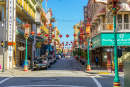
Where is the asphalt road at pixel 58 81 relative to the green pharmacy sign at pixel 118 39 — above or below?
below

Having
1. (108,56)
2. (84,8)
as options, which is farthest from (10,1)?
(84,8)

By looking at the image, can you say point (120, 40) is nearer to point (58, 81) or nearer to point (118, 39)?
point (118, 39)

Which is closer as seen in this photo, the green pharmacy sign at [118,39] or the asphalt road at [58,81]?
the asphalt road at [58,81]

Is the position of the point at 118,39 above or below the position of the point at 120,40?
above

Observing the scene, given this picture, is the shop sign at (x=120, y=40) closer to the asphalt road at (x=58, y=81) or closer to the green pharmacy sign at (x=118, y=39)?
the green pharmacy sign at (x=118, y=39)

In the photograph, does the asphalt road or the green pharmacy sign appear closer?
the asphalt road

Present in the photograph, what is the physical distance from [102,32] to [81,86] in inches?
567

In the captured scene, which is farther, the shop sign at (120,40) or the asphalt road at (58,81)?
the shop sign at (120,40)

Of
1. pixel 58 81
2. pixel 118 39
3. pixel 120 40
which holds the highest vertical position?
pixel 118 39

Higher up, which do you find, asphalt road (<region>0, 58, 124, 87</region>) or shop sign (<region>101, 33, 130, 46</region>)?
shop sign (<region>101, 33, 130, 46</region>)

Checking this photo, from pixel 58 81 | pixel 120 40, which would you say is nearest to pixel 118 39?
pixel 120 40

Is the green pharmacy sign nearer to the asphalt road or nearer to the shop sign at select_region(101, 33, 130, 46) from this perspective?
Answer: the shop sign at select_region(101, 33, 130, 46)

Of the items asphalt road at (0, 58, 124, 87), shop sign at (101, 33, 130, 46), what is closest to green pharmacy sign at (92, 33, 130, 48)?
shop sign at (101, 33, 130, 46)

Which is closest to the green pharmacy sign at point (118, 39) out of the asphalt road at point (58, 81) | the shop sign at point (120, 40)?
the shop sign at point (120, 40)
